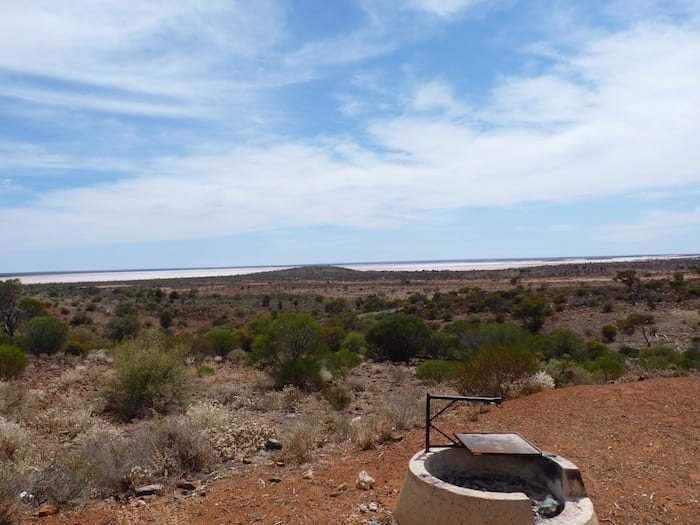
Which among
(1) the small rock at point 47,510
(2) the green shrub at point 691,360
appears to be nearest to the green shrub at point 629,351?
(2) the green shrub at point 691,360

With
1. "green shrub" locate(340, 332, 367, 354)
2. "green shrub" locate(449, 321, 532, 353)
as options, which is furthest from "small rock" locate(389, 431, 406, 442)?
"green shrub" locate(340, 332, 367, 354)

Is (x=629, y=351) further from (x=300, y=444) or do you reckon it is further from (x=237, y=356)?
(x=300, y=444)

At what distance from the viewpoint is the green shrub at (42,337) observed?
22.6 m

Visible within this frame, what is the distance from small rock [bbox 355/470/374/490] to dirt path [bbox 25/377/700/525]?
0.09m

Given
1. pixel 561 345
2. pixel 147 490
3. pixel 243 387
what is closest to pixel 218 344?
pixel 243 387

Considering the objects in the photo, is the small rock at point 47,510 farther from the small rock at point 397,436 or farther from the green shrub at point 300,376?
the green shrub at point 300,376

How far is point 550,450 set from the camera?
8.83 metres

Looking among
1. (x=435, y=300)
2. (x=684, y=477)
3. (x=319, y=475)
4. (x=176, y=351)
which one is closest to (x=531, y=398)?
(x=684, y=477)

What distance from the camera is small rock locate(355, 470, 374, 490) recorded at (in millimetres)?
7441

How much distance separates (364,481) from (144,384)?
7.95m

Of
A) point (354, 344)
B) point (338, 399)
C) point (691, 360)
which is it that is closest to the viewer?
point (338, 399)

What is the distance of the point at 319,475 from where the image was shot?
8.08 meters

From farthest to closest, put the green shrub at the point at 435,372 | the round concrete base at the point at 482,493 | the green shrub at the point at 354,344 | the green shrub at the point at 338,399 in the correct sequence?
1. the green shrub at the point at 354,344
2. the green shrub at the point at 435,372
3. the green shrub at the point at 338,399
4. the round concrete base at the point at 482,493

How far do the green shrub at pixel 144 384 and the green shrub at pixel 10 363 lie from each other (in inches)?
188
